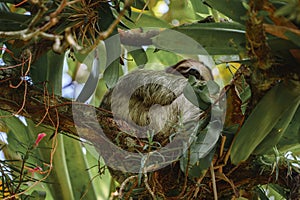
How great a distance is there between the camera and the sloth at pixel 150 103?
1001mm

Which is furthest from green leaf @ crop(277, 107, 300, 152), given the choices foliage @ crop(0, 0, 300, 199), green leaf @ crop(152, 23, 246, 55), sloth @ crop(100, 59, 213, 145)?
sloth @ crop(100, 59, 213, 145)

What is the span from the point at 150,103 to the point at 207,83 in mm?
452

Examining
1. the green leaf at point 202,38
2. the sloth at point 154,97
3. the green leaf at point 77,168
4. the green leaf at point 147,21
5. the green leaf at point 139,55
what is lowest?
the green leaf at point 77,168

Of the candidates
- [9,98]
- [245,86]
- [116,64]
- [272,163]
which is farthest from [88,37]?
[272,163]

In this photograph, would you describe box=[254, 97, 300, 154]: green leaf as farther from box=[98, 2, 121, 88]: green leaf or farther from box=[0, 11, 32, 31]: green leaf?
box=[0, 11, 32, 31]: green leaf

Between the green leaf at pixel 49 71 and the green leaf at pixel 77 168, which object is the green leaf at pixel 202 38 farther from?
the green leaf at pixel 77 168

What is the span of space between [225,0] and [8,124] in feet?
2.27

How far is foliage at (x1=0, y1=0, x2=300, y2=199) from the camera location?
685mm

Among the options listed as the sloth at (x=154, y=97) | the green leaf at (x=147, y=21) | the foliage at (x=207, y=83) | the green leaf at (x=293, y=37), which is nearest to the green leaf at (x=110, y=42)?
the foliage at (x=207, y=83)

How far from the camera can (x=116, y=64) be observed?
1089 mm

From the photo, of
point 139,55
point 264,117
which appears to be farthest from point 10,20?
point 264,117

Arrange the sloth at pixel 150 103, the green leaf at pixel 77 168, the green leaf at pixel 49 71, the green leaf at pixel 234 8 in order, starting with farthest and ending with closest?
1. the green leaf at pixel 77 168
2. the green leaf at pixel 49 71
3. the sloth at pixel 150 103
4. the green leaf at pixel 234 8

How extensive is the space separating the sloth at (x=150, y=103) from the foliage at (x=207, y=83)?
0.22 ft

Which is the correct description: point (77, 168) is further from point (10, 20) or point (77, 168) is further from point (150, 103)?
point (10, 20)
